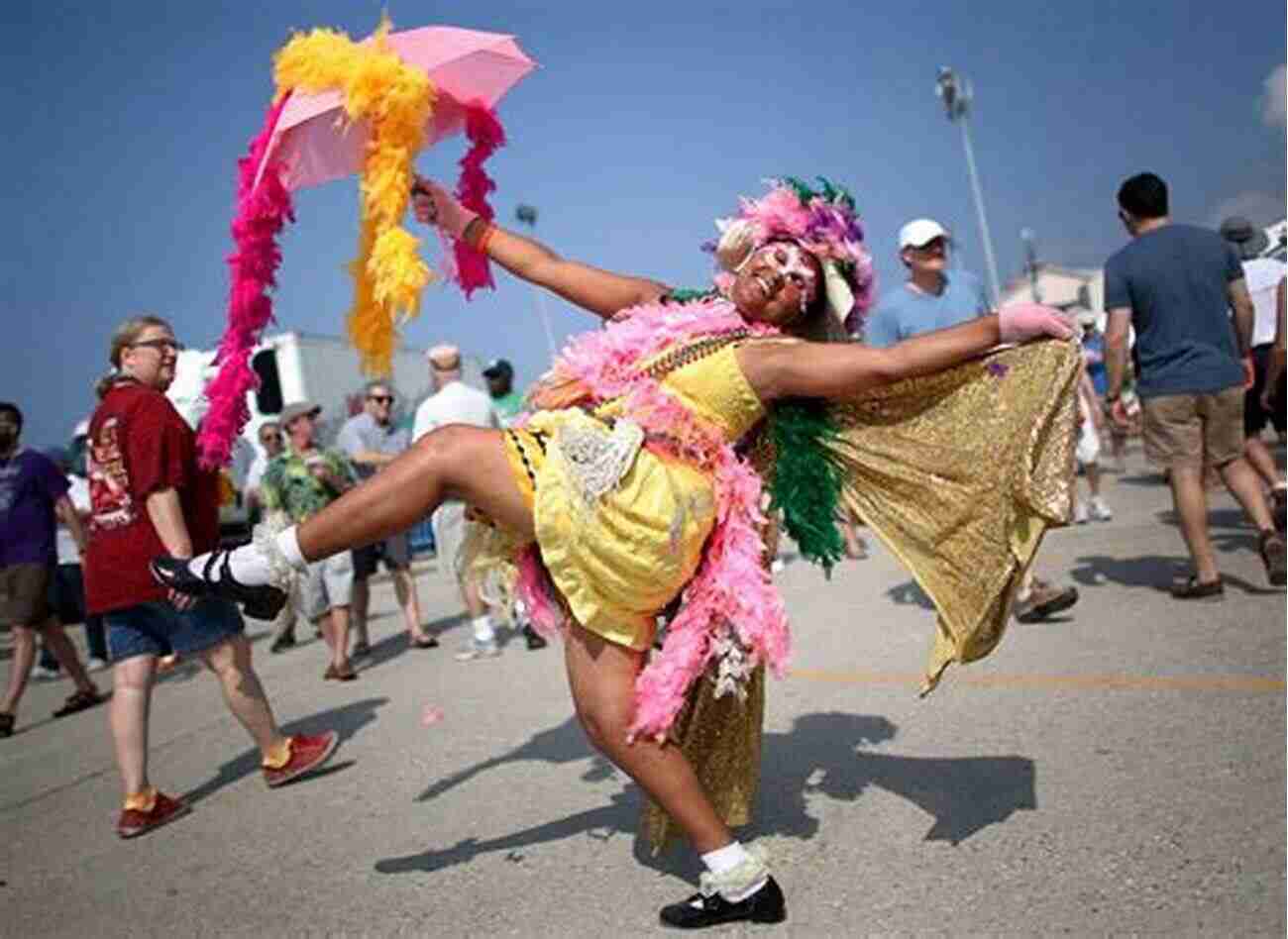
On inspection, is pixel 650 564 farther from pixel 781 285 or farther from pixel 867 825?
pixel 867 825

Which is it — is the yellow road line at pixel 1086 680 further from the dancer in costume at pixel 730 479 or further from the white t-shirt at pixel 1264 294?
the white t-shirt at pixel 1264 294

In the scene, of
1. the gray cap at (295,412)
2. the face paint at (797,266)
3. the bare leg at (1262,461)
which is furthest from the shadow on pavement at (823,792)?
the bare leg at (1262,461)

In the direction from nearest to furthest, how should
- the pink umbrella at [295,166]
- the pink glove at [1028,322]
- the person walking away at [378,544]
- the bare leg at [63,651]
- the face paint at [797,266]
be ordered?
the pink glove at [1028,322] < the face paint at [797,266] < the pink umbrella at [295,166] < the bare leg at [63,651] < the person walking away at [378,544]

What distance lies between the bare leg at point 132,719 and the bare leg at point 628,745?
2.06m

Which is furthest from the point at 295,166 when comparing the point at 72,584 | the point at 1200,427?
the point at 72,584

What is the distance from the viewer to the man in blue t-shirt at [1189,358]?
4.52 m

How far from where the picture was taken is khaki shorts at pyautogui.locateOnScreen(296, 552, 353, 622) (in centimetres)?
577

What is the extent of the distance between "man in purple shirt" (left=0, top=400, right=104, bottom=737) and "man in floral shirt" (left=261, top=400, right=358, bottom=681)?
4.63 feet

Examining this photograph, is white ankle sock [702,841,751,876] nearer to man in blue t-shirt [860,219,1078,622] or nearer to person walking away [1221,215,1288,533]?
man in blue t-shirt [860,219,1078,622]

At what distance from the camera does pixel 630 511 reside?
7.45 feet

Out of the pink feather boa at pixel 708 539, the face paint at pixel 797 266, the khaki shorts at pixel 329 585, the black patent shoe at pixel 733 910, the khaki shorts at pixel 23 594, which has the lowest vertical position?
the black patent shoe at pixel 733 910

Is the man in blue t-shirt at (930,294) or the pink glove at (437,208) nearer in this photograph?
the pink glove at (437,208)

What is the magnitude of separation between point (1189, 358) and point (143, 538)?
4.75 m

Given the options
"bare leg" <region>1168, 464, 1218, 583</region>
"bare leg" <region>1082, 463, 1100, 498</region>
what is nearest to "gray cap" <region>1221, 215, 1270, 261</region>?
"bare leg" <region>1082, 463, 1100, 498</region>
